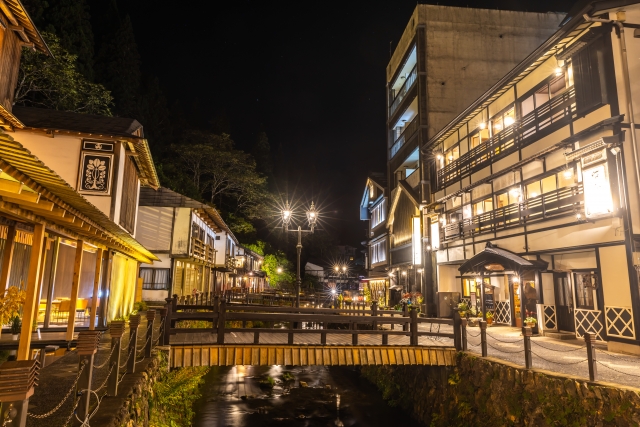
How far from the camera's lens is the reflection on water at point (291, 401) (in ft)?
45.6

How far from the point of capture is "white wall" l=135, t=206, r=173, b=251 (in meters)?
27.2

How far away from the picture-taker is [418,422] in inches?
536

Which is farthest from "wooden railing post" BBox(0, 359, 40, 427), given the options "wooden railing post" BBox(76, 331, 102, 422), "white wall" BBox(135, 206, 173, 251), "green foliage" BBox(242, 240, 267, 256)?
"green foliage" BBox(242, 240, 267, 256)

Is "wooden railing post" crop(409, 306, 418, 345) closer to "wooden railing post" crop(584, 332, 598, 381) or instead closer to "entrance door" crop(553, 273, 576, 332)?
"wooden railing post" crop(584, 332, 598, 381)

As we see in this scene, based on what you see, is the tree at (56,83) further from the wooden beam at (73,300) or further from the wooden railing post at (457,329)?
the wooden railing post at (457,329)

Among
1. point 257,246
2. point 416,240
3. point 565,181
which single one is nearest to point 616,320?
point 565,181

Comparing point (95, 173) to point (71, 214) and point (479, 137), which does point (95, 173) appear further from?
point (479, 137)

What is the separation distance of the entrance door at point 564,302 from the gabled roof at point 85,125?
60.6 ft

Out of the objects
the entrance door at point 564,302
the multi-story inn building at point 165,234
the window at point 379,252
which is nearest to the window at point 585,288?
the entrance door at point 564,302

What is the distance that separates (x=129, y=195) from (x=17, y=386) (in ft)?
59.8

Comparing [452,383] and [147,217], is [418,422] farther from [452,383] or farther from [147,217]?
[147,217]

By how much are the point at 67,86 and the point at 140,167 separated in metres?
8.37

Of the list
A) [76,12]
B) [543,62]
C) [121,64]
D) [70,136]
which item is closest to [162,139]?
[121,64]

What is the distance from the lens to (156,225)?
27.4 meters
